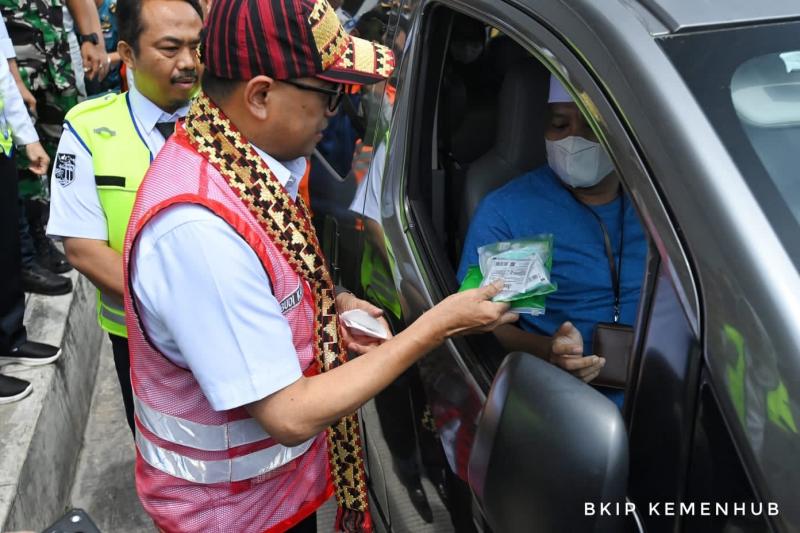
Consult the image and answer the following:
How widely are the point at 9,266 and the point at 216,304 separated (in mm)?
2396

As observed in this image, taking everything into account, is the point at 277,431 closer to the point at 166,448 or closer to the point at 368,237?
the point at 166,448

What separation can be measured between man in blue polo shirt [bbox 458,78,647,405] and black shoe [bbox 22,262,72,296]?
8.39 feet

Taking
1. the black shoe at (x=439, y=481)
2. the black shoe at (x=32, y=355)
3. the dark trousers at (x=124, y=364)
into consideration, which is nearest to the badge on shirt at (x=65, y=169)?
the dark trousers at (x=124, y=364)

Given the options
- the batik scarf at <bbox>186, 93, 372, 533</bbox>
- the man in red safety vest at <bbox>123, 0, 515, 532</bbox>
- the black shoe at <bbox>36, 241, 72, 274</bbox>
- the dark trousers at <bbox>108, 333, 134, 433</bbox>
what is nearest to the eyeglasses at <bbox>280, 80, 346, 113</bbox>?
the man in red safety vest at <bbox>123, 0, 515, 532</bbox>

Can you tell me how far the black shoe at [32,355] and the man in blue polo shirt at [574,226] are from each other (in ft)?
6.83

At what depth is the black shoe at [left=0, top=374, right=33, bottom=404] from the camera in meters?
3.10

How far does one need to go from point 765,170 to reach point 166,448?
115 cm

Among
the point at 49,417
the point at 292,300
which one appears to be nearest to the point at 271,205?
the point at 292,300

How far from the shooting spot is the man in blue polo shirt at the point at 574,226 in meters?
2.02

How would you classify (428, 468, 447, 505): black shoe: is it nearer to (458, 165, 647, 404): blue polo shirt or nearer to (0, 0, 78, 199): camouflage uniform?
(458, 165, 647, 404): blue polo shirt

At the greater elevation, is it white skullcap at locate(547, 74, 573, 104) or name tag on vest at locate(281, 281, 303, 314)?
white skullcap at locate(547, 74, 573, 104)

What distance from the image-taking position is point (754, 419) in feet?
3.31

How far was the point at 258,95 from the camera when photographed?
141 cm

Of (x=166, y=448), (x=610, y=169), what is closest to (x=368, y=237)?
(x=610, y=169)
